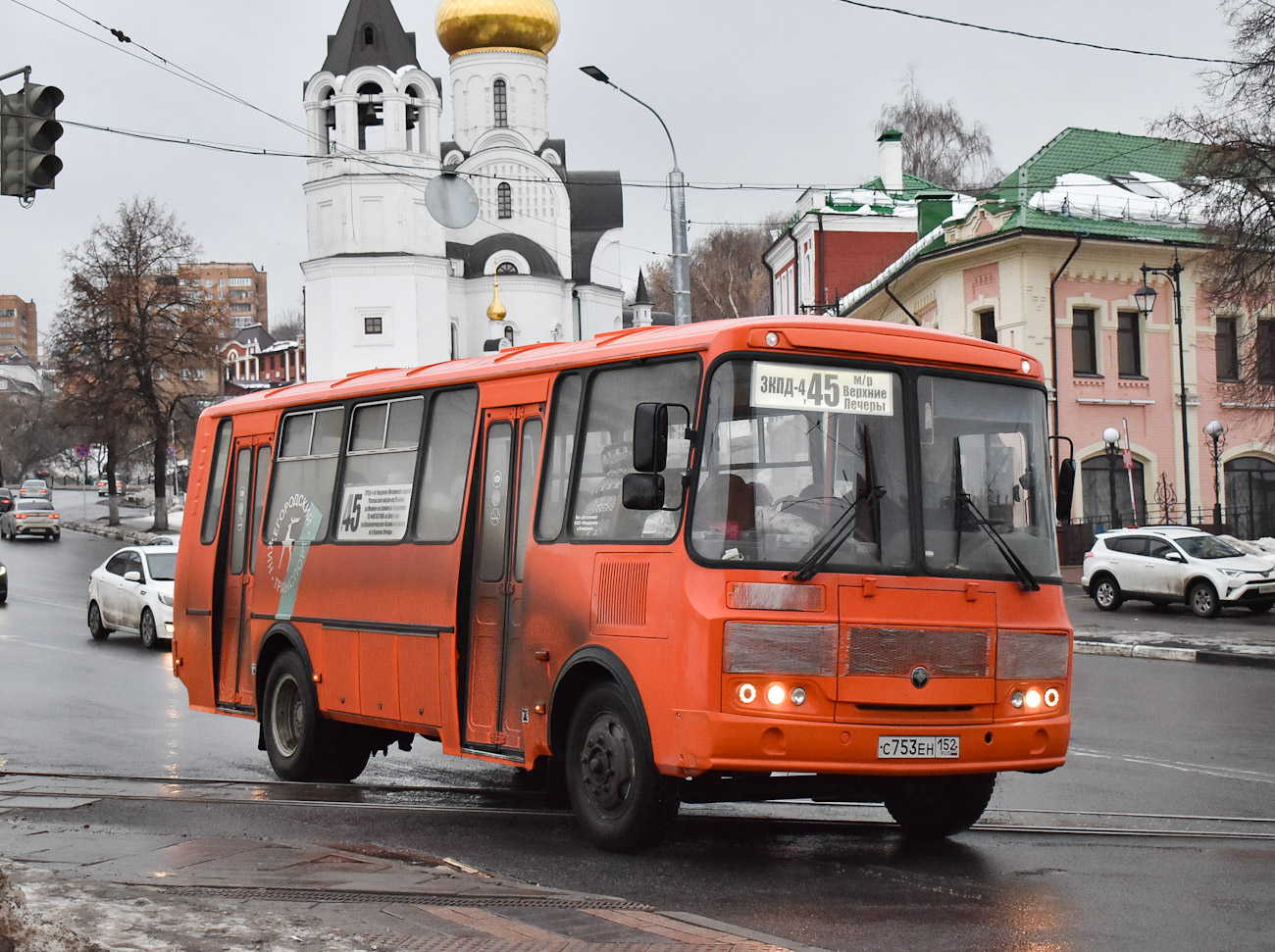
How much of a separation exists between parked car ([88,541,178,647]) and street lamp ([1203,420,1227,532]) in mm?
24099

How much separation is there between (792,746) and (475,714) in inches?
99.6

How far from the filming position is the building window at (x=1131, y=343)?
41.6 m

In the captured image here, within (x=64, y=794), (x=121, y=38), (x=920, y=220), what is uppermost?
(x=920, y=220)

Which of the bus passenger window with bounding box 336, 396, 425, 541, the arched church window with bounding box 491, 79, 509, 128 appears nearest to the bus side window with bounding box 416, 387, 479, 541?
the bus passenger window with bounding box 336, 396, 425, 541

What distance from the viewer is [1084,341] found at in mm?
41062

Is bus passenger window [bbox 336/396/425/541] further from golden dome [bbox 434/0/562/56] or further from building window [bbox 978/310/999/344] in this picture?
golden dome [bbox 434/0/562/56]

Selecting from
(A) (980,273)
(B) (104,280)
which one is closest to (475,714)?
(A) (980,273)

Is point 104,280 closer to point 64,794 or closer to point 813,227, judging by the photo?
point 813,227

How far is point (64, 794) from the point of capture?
1032 centimetres

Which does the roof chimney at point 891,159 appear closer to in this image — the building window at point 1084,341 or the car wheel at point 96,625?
the building window at point 1084,341

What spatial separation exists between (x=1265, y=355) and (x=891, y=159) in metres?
33.1

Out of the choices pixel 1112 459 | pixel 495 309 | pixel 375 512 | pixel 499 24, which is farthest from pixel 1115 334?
pixel 499 24

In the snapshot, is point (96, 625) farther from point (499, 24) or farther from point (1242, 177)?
point (499, 24)

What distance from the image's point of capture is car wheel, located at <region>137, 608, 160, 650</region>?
76.4ft
